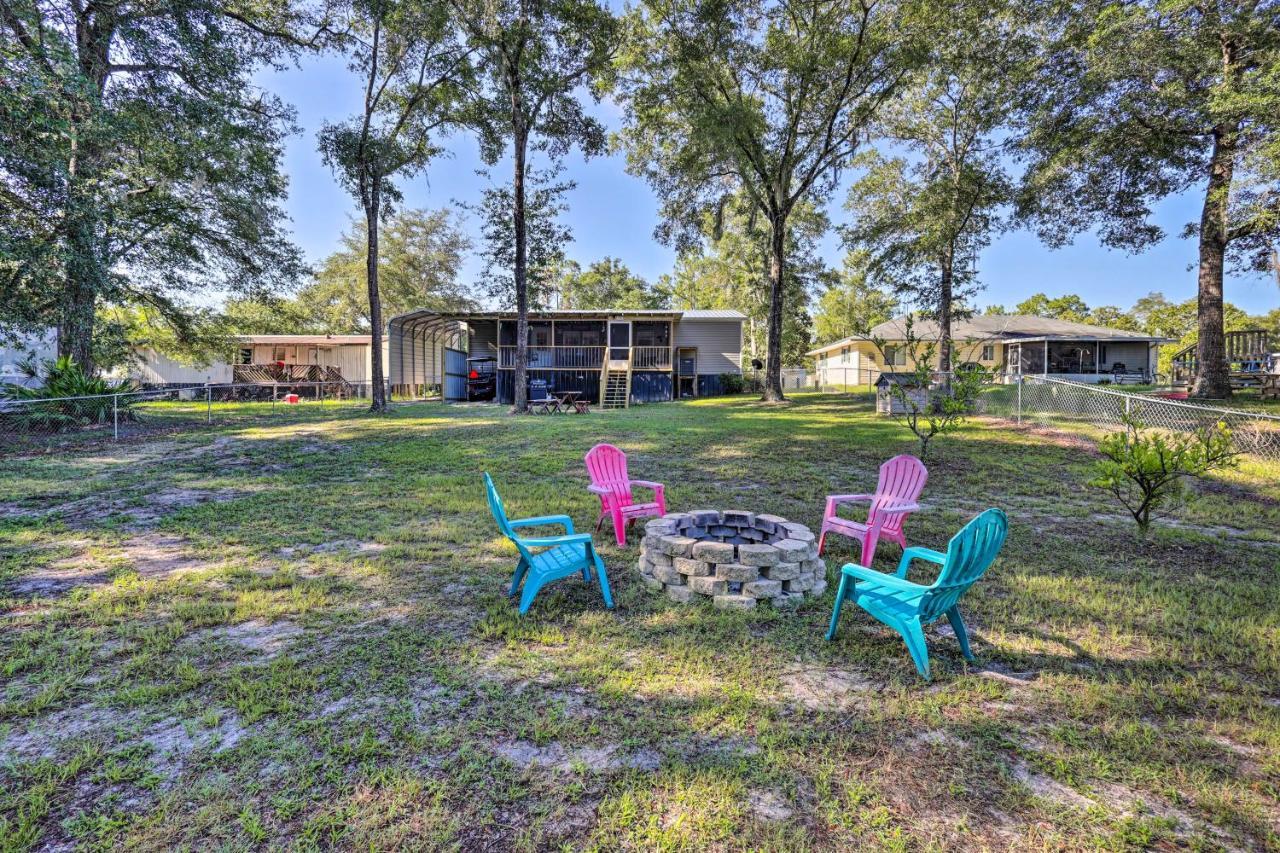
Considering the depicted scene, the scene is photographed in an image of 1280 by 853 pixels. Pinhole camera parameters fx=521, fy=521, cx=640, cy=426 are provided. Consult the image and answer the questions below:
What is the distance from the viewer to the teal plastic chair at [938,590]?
8.36 feet

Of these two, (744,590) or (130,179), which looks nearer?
(744,590)

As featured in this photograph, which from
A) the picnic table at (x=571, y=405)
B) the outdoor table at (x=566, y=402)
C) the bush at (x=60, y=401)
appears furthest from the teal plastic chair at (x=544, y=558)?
the outdoor table at (x=566, y=402)

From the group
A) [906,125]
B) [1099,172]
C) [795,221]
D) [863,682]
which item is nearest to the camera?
[863,682]

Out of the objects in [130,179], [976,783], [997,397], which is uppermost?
[130,179]

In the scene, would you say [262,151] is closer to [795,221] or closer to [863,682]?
[863,682]

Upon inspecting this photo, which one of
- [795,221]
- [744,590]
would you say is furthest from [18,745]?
[795,221]

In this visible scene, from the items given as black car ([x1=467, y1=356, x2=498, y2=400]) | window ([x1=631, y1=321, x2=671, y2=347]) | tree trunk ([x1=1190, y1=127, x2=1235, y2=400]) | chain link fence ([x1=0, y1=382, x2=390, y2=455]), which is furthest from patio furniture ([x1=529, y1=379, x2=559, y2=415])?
tree trunk ([x1=1190, y1=127, x2=1235, y2=400])

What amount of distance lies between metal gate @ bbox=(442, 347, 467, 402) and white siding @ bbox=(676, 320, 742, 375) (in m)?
9.96

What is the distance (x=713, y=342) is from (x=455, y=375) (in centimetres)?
1169

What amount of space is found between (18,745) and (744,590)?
3.43 metres

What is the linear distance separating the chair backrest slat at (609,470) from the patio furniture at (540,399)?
11.6 metres

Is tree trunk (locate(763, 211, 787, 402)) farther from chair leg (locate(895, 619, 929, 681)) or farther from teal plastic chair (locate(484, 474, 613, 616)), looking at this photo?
chair leg (locate(895, 619, 929, 681))

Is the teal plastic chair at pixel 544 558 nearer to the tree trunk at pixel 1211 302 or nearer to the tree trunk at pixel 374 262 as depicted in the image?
the tree trunk at pixel 374 262

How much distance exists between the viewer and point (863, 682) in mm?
2582
